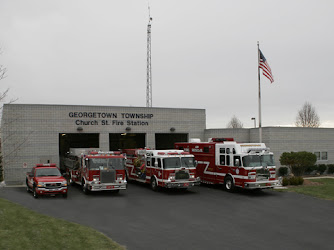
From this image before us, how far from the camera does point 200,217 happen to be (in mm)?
15469

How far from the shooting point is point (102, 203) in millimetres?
18969

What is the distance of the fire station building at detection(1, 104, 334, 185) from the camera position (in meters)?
28.9

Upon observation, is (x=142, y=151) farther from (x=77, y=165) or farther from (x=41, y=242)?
(x=41, y=242)

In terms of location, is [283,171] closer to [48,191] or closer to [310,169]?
[310,169]

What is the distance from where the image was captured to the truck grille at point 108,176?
2167 centimetres

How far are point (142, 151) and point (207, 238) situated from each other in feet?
47.8

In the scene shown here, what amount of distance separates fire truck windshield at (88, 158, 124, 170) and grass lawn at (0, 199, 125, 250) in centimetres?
792

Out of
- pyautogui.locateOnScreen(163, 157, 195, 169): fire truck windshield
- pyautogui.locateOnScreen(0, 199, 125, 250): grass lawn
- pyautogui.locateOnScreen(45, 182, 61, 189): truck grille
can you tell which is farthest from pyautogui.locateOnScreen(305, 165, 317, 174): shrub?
pyautogui.locateOnScreen(0, 199, 125, 250): grass lawn

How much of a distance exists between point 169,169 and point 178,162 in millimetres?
880

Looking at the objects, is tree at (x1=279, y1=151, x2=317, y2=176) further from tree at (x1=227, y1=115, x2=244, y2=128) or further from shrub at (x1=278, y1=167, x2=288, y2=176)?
tree at (x1=227, y1=115, x2=244, y2=128)

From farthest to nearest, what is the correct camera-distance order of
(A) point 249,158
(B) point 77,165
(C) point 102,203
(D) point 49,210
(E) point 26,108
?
(E) point 26,108 → (B) point 77,165 → (A) point 249,158 → (C) point 102,203 → (D) point 49,210

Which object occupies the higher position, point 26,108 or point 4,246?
point 26,108

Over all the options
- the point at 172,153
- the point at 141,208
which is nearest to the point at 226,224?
the point at 141,208

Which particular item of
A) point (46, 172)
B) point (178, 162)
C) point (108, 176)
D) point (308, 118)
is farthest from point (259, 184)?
point (308, 118)
